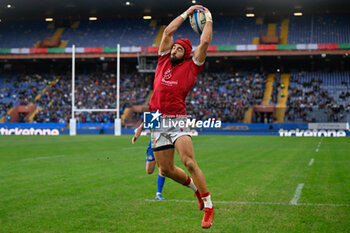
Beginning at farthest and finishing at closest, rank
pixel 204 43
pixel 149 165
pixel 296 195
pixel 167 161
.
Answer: pixel 296 195, pixel 149 165, pixel 167 161, pixel 204 43

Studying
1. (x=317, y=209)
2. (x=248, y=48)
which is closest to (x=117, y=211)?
(x=317, y=209)

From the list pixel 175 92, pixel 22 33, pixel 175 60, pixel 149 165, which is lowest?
pixel 149 165

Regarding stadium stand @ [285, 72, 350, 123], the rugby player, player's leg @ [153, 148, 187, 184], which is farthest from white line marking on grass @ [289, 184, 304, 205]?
stadium stand @ [285, 72, 350, 123]

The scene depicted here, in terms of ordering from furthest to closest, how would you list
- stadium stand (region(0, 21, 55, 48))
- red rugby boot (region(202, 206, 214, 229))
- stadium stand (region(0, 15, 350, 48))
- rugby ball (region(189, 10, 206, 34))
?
stadium stand (region(0, 21, 55, 48)) < stadium stand (region(0, 15, 350, 48)) < rugby ball (region(189, 10, 206, 34)) < red rugby boot (region(202, 206, 214, 229))

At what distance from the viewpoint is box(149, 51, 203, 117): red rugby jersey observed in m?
6.52

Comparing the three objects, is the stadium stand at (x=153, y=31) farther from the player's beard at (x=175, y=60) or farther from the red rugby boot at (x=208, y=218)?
the red rugby boot at (x=208, y=218)

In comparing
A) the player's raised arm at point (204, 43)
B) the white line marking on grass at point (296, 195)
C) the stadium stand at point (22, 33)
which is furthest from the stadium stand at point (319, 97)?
the player's raised arm at point (204, 43)

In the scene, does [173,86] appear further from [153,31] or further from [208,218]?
[153,31]

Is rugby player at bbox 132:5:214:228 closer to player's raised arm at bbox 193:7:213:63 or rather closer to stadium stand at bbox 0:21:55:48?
player's raised arm at bbox 193:7:213:63

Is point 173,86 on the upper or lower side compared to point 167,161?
upper

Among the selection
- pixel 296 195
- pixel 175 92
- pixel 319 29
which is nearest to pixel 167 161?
pixel 175 92

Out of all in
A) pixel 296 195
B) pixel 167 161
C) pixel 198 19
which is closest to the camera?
pixel 167 161

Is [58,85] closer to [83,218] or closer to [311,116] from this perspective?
[311,116]

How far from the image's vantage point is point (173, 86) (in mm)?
6523
